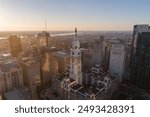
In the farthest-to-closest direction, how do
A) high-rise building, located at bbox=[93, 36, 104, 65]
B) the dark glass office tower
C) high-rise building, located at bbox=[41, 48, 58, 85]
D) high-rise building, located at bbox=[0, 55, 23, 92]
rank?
high-rise building, located at bbox=[93, 36, 104, 65] → high-rise building, located at bbox=[41, 48, 58, 85] → the dark glass office tower → high-rise building, located at bbox=[0, 55, 23, 92]

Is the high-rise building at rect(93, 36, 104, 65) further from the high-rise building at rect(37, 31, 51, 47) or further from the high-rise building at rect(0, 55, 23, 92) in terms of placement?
the high-rise building at rect(0, 55, 23, 92)

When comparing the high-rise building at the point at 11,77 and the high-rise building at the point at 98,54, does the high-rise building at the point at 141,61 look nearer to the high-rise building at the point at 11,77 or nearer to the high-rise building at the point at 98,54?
the high-rise building at the point at 98,54

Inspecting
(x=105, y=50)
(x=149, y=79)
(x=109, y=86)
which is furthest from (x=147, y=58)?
(x=105, y=50)

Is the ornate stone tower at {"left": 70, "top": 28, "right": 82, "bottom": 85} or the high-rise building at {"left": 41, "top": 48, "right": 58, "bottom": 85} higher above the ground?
the ornate stone tower at {"left": 70, "top": 28, "right": 82, "bottom": 85}

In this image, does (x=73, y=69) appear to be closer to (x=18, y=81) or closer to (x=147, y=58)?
(x=18, y=81)

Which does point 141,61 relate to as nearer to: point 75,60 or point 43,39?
point 75,60

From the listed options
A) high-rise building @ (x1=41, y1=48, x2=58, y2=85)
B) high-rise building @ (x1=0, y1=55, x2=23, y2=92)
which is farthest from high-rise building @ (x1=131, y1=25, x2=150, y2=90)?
high-rise building @ (x1=0, y1=55, x2=23, y2=92)
